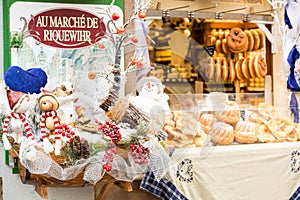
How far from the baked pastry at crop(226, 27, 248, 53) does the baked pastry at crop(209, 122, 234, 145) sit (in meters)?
1.73

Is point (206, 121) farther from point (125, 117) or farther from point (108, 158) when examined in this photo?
point (108, 158)

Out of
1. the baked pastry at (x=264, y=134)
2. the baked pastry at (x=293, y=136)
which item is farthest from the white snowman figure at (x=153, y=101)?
the baked pastry at (x=293, y=136)

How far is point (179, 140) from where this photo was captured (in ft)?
12.9

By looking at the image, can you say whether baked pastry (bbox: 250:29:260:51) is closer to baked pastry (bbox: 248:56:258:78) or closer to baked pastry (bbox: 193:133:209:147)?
baked pastry (bbox: 248:56:258:78)

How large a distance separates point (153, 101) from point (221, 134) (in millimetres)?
745

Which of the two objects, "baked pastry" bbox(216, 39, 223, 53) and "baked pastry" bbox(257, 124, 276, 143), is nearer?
"baked pastry" bbox(257, 124, 276, 143)

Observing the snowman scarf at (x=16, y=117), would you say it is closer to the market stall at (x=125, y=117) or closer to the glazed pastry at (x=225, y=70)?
the market stall at (x=125, y=117)

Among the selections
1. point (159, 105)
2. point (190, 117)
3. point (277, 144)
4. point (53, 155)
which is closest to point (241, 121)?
point (277, 144)

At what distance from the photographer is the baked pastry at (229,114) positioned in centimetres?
→ 444

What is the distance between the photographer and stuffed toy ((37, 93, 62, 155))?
337cm

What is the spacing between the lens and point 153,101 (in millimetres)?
3779

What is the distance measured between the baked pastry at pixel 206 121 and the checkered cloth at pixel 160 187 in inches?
21.8

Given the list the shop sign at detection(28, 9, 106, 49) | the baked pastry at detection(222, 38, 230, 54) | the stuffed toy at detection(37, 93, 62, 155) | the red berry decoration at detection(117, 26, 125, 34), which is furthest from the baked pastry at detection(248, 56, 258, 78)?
the stuffed toy at detection(37, 93, 62, 155)

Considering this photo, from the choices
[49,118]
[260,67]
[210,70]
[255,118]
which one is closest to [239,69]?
[260,67]
